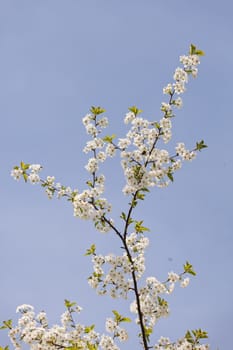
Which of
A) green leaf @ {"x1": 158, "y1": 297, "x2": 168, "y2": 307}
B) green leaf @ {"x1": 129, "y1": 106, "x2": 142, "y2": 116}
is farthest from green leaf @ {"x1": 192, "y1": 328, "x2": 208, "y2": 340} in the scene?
green leaf @ {"x1": 129, "y1": 106, "x2": 142, "y2": 116}

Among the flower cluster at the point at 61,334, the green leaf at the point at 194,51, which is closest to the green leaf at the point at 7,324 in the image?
the flower cluster at the point at 61,334

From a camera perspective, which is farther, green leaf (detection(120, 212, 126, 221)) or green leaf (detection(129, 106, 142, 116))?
green leaf (detection(129, 106, 142, 116))

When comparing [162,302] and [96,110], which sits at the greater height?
[96,110]

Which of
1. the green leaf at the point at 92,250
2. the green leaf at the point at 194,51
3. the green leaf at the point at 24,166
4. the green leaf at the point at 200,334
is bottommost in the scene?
the green leaf at the point at 200,334

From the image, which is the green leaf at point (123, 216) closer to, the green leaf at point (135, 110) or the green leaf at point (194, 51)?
the green leaf at point (135, 110)

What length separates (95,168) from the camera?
1081 cm

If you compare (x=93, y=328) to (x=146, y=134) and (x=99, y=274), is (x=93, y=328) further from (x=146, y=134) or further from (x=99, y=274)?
(x=146, y=134)

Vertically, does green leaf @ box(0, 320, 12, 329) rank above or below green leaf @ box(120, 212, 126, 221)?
below

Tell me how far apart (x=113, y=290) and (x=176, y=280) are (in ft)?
3.80

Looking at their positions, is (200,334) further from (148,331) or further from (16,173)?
(16,173)

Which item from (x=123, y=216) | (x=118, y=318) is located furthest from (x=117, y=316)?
(x=123, y=216)

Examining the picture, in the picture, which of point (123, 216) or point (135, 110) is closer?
point (123, 216)

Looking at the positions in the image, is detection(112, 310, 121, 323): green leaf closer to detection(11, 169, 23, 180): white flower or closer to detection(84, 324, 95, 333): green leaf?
detection(84, 324, 95, 333): green leaf

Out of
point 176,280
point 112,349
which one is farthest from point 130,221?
point 112,349
